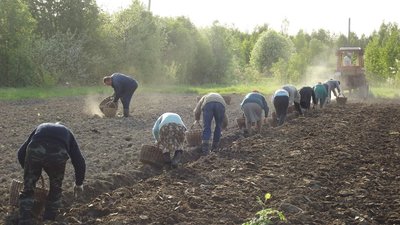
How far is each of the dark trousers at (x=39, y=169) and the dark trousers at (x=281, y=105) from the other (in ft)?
27.6

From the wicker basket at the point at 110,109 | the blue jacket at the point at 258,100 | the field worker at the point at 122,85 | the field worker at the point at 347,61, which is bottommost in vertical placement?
the wicker basket at the point at 110,109

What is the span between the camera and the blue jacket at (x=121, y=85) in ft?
48.8

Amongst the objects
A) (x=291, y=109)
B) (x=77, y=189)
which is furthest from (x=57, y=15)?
(x=77, y=189)

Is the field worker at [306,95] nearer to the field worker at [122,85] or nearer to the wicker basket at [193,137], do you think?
the field worker at [122,85]

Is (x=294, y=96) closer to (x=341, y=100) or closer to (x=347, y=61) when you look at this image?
(x=341, y=100)

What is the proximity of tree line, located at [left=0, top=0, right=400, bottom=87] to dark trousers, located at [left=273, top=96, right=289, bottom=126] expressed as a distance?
18.4 m

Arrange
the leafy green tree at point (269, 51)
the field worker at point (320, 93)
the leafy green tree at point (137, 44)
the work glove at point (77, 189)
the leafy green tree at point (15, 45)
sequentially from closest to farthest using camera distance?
the work glove at point (77, 189) < the field worker at point (320, 93) < the leafy green tree at point (15, 45) < the leafy green tree at point (137, 44) < the leafy green tree at point (269, 51)

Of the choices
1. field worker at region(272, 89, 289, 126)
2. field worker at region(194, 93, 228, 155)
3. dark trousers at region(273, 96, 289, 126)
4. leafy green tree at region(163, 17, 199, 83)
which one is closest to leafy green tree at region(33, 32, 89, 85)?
leafy green tree at region(163, 17, 199, 83)

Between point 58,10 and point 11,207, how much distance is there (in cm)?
3048

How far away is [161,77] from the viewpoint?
4122cm

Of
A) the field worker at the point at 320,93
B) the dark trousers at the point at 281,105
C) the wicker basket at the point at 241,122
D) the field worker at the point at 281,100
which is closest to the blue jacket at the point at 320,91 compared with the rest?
the field worker at the point at 320,93

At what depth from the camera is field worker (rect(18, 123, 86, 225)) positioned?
6004mm

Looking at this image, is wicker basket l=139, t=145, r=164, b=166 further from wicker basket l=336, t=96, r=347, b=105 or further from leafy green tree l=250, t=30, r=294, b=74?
leafy green tree l=250, t=30, r=294, b=74

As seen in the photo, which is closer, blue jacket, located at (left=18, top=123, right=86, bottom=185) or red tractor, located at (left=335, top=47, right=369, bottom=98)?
blue jacket, located at (left=18, top=123, right=86, bottom=185)
